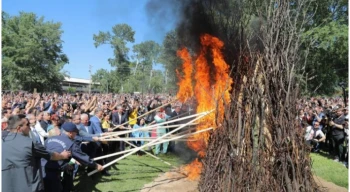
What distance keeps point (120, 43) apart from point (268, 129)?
6116 cm

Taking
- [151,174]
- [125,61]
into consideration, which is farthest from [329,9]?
[125,61]

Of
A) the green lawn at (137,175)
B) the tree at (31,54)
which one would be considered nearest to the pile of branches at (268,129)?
the green lawn at (137,175)

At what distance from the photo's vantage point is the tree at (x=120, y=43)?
204 ft

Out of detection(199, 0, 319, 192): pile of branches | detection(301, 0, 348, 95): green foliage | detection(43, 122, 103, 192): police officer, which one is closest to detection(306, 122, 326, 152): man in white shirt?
detection(199, 0, 319, 192): pile of branches

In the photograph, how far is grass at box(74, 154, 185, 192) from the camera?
7.99m

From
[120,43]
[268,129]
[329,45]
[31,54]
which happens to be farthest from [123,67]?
[268,129]

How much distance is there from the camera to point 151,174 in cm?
929

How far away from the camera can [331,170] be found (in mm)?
10055

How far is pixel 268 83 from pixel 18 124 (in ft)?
12.6

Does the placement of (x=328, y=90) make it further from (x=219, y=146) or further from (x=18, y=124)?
(x=18, y=124)

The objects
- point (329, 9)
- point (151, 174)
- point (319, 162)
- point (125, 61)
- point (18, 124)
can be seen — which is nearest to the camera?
point (18, 124)

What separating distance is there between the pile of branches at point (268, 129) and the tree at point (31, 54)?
45144 millimetres

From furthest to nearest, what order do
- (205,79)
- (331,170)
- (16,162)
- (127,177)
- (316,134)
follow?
(316,134)
(331,170)
(127,177)
(205,79)
(16,162)

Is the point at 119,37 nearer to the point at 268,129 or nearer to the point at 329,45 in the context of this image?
the point at 329,45
